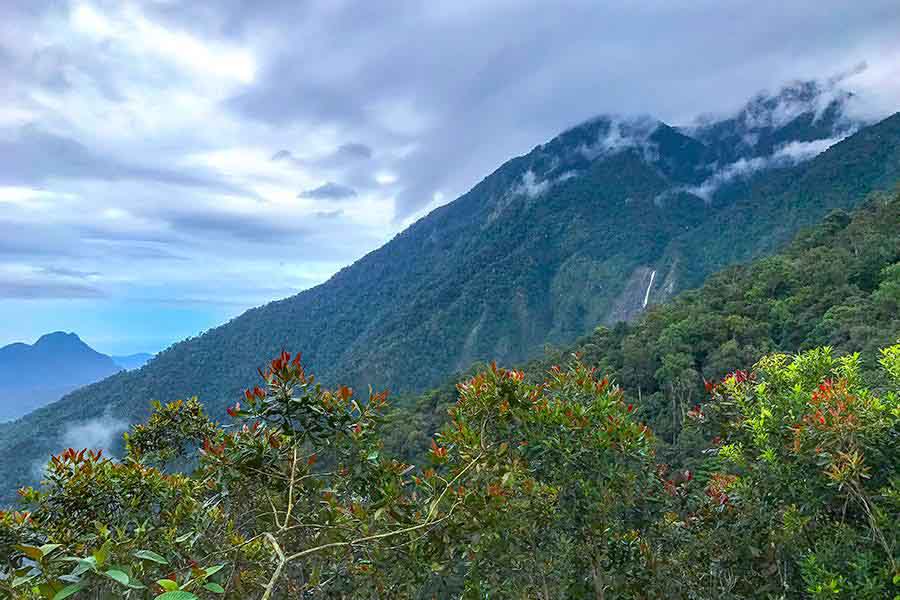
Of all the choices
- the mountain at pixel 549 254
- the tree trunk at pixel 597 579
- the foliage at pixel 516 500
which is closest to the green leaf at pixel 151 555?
the foliage at pixel 516 500

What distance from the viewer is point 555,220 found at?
158 m

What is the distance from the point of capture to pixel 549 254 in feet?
481

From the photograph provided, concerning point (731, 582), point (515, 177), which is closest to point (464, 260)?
point (515, 177)

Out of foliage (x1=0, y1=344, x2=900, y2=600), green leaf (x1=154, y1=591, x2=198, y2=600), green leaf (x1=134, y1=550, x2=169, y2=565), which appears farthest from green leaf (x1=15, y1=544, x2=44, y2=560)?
foliage (x1=0, y1=344, x2=900, y2=600)

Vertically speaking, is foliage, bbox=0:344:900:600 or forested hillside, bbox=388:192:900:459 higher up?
foliage, bbox=0:344:900:600

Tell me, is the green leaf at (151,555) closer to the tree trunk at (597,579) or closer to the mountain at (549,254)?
the tree trunk at (597,579)

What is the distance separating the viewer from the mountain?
356 feet

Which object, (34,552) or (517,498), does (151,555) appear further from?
(517,498)

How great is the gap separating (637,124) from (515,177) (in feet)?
148

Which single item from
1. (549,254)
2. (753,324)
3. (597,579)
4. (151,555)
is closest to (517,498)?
(597,579)

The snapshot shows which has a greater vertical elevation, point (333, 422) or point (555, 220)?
point (555, 220)

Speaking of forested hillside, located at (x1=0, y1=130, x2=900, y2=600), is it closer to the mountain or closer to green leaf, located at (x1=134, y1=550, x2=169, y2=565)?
green leaf, located at (x1=134, y1=550, x2=169, y2=565)

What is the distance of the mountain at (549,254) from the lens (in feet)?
356

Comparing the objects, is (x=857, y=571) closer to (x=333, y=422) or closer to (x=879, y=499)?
(x=879, y=499)
